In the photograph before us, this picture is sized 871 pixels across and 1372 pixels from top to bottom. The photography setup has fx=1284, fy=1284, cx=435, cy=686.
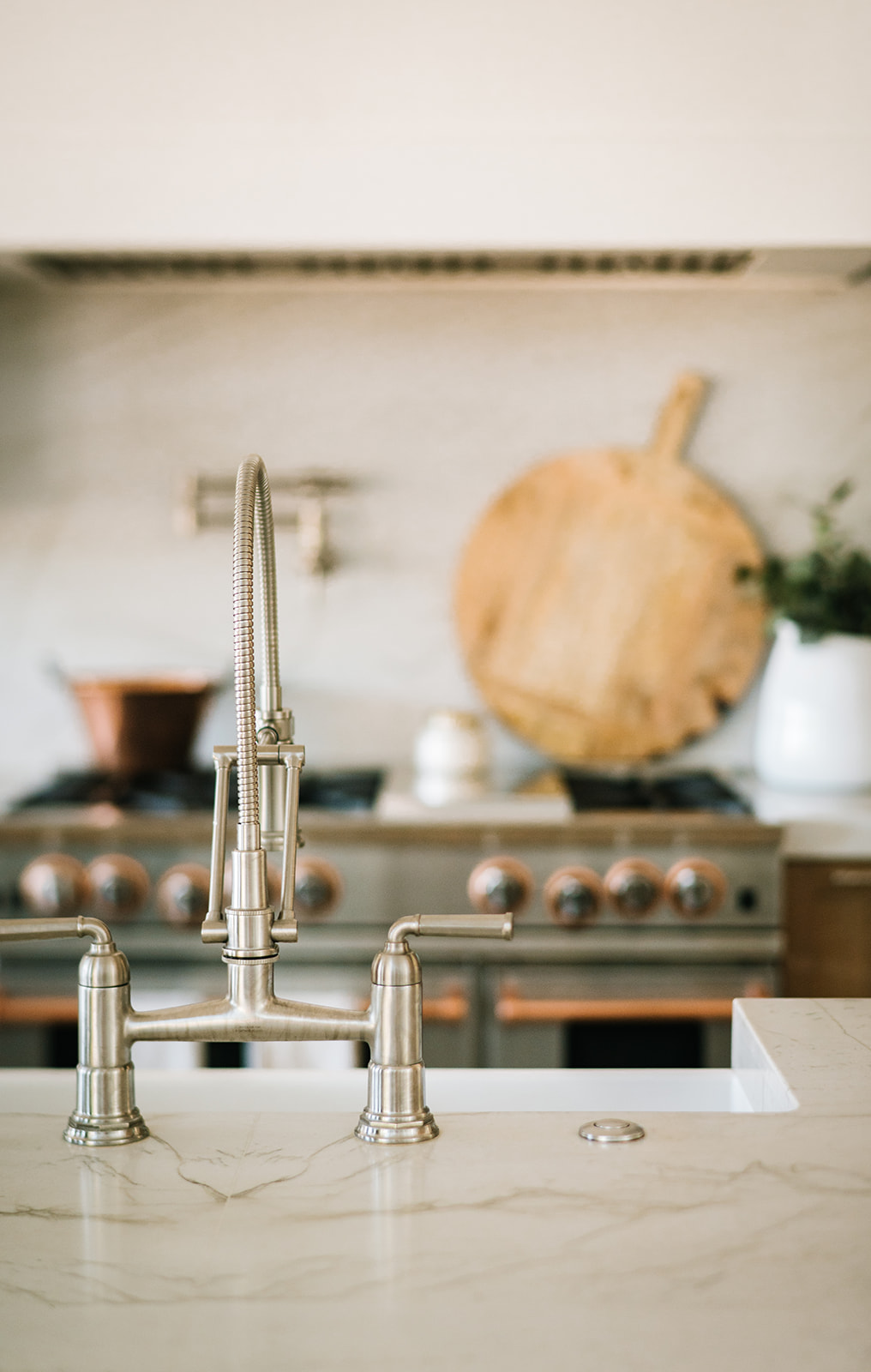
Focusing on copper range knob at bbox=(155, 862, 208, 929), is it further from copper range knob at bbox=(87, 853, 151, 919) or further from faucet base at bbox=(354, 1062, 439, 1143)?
faucet base at bbox=(354, 1062, 439, 1143)

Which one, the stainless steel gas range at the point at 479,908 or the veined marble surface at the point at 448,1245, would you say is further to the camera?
the stainless steel gas range at the point at 479,908

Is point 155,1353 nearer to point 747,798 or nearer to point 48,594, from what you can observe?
point 747,798

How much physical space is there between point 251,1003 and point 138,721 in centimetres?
143

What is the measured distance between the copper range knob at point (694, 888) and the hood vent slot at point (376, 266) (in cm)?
91

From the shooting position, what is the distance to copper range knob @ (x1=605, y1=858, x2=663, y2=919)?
190 cm

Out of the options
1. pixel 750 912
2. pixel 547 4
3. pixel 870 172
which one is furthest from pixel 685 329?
pixel 750 912

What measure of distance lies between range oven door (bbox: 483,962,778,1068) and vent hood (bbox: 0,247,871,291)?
1070 mm

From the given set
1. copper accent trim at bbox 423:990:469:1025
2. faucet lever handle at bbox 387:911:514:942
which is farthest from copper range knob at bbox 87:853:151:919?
faucet lever handle at bbox 387:911:514:942

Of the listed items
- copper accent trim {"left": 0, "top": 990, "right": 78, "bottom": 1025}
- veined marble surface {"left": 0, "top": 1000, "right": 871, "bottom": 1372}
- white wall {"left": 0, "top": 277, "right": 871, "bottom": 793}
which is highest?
white wall {"left": 0, "top": 277, "right": 871, "bottom": 793}

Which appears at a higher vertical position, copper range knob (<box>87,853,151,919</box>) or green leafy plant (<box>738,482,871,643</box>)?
green leafy plant (<box>738,482,871,643</box>)

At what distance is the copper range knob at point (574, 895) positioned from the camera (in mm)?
1898

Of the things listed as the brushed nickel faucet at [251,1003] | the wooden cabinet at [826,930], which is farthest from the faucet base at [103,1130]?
the wooden cabinet at [826,930]

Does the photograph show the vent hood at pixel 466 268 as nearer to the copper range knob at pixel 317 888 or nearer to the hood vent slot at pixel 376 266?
the hood vent slot at pixel 376 266

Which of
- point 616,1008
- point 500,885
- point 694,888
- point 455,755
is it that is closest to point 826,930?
point 694,888
